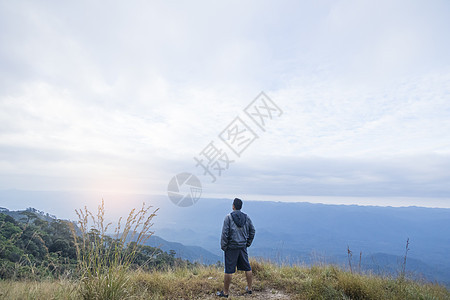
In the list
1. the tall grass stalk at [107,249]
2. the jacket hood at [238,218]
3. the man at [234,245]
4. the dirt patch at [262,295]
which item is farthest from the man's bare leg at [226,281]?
the tall grass stalk at [107,249]

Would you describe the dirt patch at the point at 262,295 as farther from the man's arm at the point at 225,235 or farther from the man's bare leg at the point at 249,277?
the man's arm at the point at 225,235

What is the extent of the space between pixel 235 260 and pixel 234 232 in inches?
23.8

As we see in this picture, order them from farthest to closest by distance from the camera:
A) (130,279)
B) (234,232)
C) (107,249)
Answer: (234,232) → (130,279) → (107,249)

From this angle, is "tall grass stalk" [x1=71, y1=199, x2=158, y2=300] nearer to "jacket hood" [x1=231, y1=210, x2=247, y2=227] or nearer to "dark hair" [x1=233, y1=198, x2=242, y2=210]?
"jacket hood" [x1=231, y1=210, x2=247, y2=227]

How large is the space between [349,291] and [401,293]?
1.07m

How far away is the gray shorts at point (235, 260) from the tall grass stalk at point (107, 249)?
2.05 m

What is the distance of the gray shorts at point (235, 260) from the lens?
5.27 meters

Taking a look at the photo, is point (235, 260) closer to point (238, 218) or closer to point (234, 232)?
point (234, 232)

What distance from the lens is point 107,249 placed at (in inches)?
171

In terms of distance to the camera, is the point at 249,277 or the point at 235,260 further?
the point at 249,277

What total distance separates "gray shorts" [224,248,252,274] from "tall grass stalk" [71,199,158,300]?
205 cm

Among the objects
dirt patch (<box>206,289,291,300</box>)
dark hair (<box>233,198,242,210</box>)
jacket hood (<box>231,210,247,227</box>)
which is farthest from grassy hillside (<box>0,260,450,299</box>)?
dark hair (<box>233,198,242,210</box>)

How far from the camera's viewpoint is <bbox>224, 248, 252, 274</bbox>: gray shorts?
5273mm

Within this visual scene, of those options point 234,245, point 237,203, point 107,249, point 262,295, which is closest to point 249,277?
point 262,295
